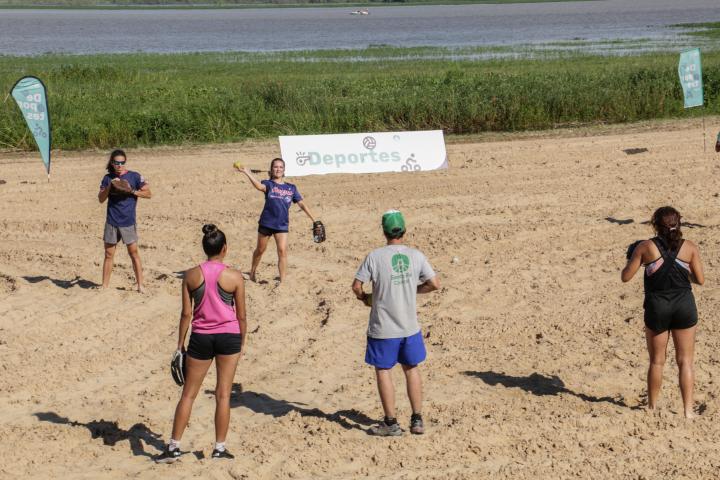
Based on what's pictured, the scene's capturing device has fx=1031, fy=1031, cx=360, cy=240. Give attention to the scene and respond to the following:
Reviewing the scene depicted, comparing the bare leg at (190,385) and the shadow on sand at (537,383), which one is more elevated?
the bare leg at (190,385)

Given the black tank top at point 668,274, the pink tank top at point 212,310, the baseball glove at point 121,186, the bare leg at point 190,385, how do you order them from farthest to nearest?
1. the baseball glove at point 121,186
2. the black tank top at point 668,274
3. the bare leg at point 190,385
4. the pink tank top at point 212,310

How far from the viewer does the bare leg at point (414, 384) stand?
797cm

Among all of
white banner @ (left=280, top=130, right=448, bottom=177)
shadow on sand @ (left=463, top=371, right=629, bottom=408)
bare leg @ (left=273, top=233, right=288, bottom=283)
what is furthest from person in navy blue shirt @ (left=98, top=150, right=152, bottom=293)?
white banner @ (left=280, top=130, right=448, bottom=177)

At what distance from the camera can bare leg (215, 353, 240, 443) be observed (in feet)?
24.7

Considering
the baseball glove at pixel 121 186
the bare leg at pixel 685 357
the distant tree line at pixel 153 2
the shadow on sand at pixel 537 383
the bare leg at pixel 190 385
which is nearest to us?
the bare leg at pixel 190 385

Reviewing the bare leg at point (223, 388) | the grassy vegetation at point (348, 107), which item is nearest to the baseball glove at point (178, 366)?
the bare leg at point (223, 388)

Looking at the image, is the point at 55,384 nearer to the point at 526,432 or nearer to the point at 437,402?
the point at 437,402

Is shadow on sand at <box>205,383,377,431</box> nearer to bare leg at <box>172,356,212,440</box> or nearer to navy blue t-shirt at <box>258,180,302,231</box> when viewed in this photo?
bare leg at <box>172,356,212,440</box>

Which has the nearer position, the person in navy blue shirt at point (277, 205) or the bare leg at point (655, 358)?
the bare leg at point (655, 358)

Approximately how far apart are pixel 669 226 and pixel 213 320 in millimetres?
3495

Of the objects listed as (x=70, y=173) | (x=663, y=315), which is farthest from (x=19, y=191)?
(x=663, y=315)

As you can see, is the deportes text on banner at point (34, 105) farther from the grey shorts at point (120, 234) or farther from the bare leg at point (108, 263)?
the grey shorts at point (120, 234)

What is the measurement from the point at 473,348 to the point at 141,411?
3.44 metres

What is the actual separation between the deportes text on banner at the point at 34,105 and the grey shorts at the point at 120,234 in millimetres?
5823
